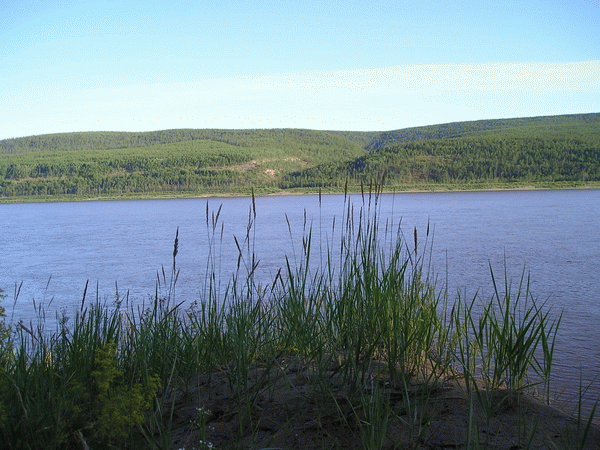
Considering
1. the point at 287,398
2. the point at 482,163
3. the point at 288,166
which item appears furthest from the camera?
the point at 288,166

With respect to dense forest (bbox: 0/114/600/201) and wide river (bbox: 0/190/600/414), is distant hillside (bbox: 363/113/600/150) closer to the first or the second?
dense forest (bbox: 0/114/600/201)

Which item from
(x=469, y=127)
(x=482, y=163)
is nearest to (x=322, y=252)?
(x=482, y=163)

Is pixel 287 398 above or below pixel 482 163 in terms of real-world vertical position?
below

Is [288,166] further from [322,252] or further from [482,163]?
[322,252]

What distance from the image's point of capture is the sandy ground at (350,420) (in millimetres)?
2494

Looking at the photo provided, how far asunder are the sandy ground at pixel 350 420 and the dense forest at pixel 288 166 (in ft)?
185

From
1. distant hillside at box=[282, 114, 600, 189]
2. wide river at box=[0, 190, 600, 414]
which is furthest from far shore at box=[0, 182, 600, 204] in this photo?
wide river at box=[0, 190, 600, 414]

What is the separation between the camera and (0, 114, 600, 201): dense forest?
76000mm

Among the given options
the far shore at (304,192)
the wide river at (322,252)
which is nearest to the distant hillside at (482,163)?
the far shore at (304,192)

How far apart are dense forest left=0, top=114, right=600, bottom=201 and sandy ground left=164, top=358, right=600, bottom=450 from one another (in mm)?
56441

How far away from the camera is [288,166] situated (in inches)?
4195

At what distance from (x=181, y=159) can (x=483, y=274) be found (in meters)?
90.9

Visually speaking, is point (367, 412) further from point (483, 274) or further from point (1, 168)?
point (1, 168)

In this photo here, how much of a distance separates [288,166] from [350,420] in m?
104
